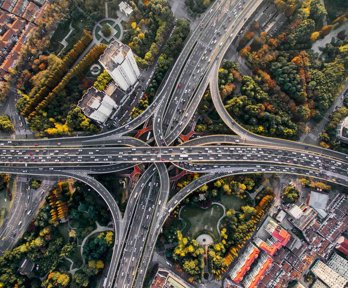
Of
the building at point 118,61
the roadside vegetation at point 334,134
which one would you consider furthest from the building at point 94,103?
the roadside vegetation at point 334,134

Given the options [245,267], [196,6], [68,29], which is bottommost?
[245,267]

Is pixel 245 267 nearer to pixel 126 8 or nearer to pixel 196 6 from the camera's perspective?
pixel 196 6

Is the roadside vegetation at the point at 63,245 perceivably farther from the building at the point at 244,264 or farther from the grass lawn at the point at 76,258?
the building at the point at 244,264

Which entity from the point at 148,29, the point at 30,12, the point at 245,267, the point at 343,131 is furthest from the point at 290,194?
the point at 30,12

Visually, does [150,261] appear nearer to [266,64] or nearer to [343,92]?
[266,64]

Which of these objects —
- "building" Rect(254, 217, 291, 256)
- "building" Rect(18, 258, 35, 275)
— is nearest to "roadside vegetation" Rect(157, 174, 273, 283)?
"building" Rect(254, 217, 291, 256)

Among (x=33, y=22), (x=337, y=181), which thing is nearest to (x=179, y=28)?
(x=33, y=22)
